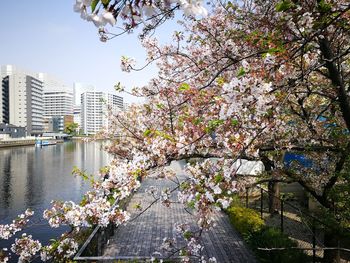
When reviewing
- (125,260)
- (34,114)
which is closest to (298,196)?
(125,260)

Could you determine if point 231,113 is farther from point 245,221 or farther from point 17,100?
point 17,100

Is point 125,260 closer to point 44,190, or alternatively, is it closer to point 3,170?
point 44,190

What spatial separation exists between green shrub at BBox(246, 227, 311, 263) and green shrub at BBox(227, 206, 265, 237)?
1.44ft

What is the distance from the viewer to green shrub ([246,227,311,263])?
9.02m

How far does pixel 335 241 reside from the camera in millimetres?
8672

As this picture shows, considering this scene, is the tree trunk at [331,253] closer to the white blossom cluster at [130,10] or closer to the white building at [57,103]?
the white blossom cluster at [130,10]

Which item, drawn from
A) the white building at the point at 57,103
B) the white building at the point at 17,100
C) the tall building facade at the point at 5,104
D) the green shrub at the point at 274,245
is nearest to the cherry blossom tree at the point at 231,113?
the green shrub at the point at 274,245

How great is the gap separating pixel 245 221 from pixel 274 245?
3.15 meters

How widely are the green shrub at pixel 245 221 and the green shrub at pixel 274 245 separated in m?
0.44

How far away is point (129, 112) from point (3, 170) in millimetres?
30079

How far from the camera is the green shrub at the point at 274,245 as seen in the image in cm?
902

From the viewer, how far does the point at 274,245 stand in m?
9.50

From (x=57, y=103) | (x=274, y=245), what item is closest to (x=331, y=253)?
(x=274, y=245)

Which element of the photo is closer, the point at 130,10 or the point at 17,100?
the point at 130,10
